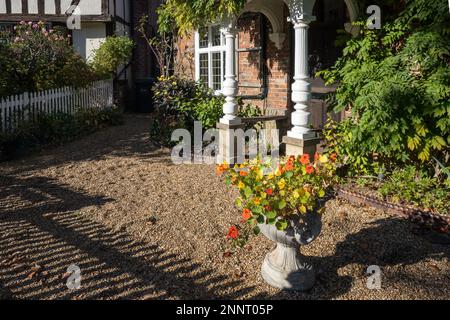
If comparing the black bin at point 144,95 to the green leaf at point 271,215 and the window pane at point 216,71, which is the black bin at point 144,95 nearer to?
the window pane at point 216,71

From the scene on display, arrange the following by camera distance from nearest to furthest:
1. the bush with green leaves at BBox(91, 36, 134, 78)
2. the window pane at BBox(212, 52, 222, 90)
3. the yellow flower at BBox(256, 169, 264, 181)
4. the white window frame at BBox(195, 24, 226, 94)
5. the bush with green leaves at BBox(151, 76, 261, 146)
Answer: the yellow flower at BBox(256, 169, 264, 181), the bush with green leaves at BBox(151, 76, 261, 146), the white window frame at BBox(195, 24, 226, 94), the window pane at BBox(212, 52, 222, 90), the bush with green leaves at BBox(91, 36, 134, 78)

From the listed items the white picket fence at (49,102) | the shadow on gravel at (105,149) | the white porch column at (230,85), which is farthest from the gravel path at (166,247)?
the white picket fence at (49,102)

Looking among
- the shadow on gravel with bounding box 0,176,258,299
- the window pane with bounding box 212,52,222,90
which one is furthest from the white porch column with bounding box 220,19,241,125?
the window pane with bounding box 212,52,222,90

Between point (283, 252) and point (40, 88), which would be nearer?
point (283, 252)

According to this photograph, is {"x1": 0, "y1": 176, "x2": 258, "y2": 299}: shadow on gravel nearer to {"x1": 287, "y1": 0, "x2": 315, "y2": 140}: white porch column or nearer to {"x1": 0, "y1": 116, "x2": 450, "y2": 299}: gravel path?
{"x1": 0, "y1": 116, "x2": 450, "y2": 299}: gravel path

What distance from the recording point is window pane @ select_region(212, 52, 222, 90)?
37.1 ft

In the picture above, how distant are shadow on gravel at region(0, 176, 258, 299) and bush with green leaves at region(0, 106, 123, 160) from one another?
326cm

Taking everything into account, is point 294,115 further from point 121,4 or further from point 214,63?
point 121,4

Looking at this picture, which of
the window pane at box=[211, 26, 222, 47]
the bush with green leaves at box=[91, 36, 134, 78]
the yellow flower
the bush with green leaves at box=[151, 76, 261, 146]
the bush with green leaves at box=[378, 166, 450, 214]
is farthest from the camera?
the bush with green leaves at box=[91, 36, 134, 78]

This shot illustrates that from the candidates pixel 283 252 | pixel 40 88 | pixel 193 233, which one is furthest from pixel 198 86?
pixel 283 252

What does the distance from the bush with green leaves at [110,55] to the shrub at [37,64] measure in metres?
2.04
